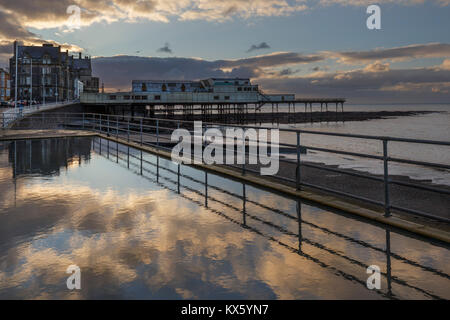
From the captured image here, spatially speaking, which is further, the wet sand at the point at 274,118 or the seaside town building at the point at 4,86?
the seaside town building at the point at 4,86

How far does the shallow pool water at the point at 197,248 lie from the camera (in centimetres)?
340

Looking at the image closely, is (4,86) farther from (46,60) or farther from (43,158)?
(43,158)

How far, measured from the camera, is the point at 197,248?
4391mm

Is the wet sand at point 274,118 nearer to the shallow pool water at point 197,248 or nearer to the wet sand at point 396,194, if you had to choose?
the wet sand at point 396,194

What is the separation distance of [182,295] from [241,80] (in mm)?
80689

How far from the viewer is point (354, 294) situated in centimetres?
329

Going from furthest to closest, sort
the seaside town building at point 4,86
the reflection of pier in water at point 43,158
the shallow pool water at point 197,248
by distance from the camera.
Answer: the seaside town building at point 4,86 → the reflection of pier in water at point 43,158 → the shallow pool water at point 197,248

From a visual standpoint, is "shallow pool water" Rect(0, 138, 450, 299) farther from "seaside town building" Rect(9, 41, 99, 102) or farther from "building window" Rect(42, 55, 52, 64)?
"building window" Rect(42, 55, 52, 64)

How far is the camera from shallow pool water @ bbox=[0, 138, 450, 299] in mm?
3404

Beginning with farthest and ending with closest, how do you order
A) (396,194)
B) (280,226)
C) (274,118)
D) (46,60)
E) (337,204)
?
(274,118) < (46,60) < (396,194) < (337,204) < (280,226)


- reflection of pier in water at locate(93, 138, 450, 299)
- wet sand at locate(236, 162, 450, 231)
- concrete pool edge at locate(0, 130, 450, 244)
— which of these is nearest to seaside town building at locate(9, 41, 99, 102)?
reflection of pier in water at locate(93, 138, 450, 299)

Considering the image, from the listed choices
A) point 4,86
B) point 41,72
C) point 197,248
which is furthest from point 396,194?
point 4,86

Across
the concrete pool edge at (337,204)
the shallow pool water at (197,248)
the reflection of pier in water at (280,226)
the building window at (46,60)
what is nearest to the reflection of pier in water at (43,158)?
the reflection of pier in water at (280,226)
